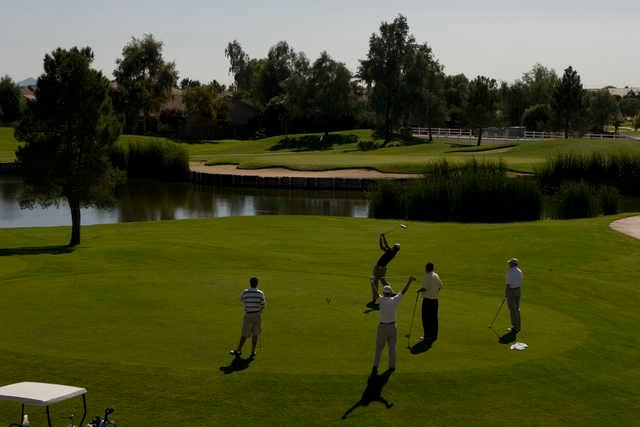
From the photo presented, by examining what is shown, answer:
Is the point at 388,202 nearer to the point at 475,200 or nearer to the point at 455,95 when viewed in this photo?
the point at 475,200

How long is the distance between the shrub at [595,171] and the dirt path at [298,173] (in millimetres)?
18930

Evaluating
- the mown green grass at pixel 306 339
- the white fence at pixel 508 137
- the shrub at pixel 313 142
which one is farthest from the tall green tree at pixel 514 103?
the mown green grass at pixel 306 339

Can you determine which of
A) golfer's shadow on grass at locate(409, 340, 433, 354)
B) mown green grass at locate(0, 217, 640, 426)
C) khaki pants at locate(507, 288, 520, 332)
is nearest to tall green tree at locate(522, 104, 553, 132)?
mown green grass at locate(0, 217, 640, 426)

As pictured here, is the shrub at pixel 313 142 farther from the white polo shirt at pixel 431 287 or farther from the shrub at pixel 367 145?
the white polo shirt at pixel 431 287

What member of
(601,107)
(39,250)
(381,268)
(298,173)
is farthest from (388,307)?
(601,107)

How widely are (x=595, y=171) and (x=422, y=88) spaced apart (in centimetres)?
5551

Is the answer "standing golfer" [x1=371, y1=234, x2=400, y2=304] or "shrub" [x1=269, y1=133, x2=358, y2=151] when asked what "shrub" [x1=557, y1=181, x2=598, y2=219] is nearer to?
"standing golfer" [x1=371, y1=234, x2=400, y2=304]

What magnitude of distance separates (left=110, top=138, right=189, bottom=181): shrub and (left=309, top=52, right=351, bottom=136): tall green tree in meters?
37.1

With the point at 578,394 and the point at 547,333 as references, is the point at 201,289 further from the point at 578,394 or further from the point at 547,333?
the point at 578,394

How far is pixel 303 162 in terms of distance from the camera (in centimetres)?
10238

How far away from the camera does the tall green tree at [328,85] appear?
135 meters

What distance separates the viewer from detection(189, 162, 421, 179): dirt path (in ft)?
300

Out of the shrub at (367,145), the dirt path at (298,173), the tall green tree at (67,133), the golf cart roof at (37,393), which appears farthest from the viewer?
the shrub at (367,145)

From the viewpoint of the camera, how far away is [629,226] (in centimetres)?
4400
